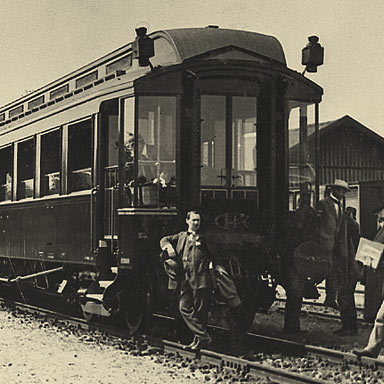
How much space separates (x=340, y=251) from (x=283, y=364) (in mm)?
2486

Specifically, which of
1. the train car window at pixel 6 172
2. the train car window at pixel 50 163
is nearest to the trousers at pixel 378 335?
the train car window at pixel 50 163

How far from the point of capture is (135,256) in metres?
9.38

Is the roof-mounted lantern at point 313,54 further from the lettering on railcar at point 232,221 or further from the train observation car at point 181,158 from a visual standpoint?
the lettering on railcar at point 232,221

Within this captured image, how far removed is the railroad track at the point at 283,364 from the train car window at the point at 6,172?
230 inches

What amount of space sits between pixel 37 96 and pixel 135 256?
612cm

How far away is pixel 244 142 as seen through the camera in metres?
9.99

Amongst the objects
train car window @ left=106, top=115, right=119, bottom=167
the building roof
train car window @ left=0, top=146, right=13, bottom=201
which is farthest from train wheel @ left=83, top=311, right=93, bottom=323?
the building roof

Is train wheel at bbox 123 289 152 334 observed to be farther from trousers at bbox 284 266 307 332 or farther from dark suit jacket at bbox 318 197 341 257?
dark suit jacket at bbox 318 197 341 257

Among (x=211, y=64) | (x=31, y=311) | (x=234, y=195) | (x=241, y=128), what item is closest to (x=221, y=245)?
(x=234, y=195)

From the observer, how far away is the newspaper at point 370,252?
820 centimetres

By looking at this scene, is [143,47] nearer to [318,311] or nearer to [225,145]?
[225,145]

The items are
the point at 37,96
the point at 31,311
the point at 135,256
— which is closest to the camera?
the point at 135,256

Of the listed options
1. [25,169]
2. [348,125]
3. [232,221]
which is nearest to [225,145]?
[232,221]

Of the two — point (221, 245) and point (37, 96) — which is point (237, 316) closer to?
point (221, 245)
